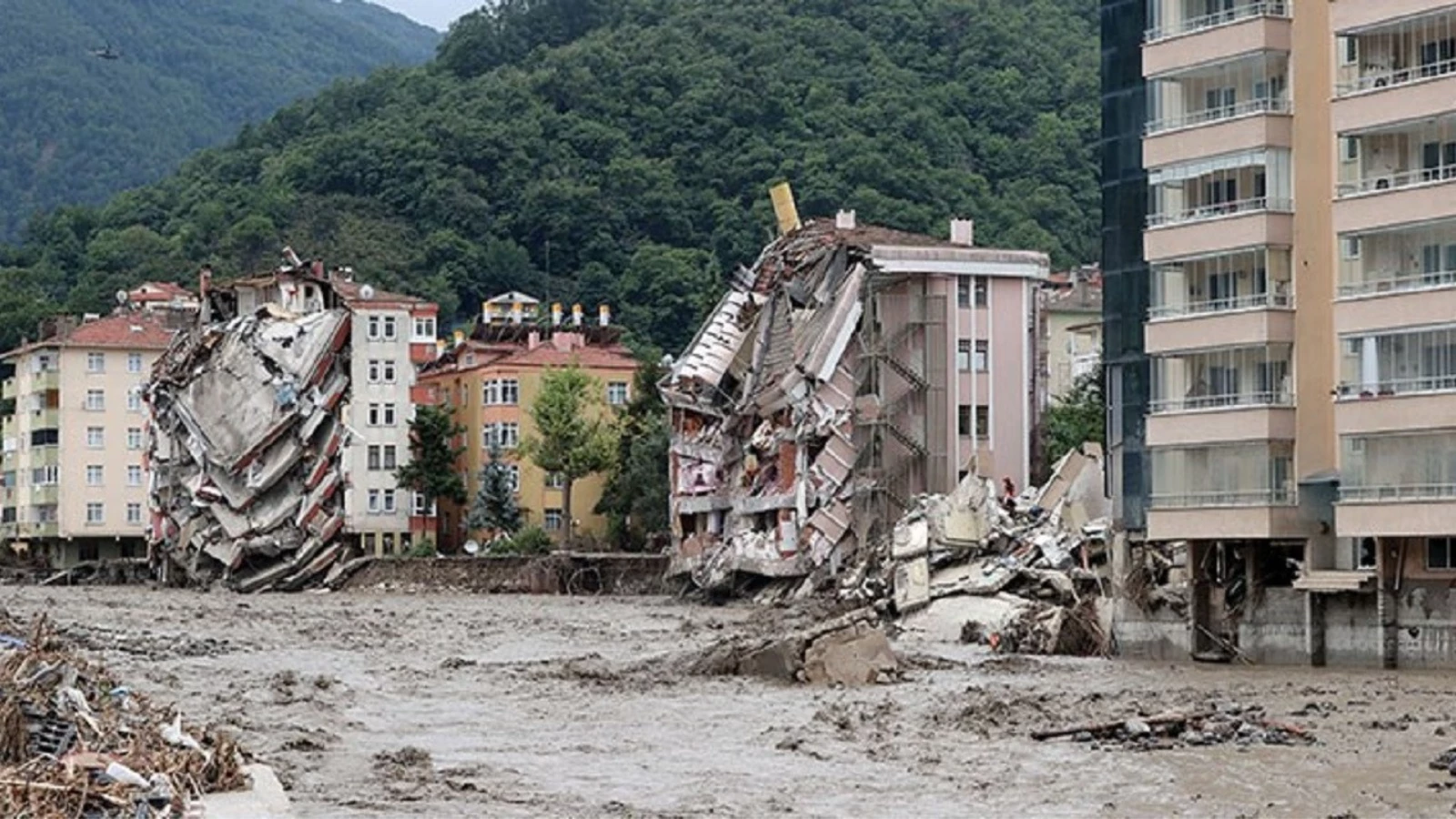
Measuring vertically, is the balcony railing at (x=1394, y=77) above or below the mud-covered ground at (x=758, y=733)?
above

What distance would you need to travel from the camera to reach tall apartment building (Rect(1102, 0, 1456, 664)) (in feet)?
186

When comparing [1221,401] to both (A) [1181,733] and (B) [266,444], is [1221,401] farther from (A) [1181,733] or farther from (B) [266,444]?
(B) [266,444]

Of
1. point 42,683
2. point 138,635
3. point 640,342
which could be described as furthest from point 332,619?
point 640,342

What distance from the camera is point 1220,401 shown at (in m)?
62.2

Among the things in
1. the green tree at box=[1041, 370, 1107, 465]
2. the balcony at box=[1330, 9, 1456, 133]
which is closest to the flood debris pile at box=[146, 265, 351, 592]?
the green tree at box=[1041, 370, 1107, 465]

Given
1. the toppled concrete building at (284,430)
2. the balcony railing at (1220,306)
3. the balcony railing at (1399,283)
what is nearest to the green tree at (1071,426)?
the toppled concrete building at (284,430)

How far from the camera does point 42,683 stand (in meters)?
Answer: 35.2

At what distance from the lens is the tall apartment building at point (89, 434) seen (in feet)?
539

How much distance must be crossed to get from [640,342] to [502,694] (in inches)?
4823

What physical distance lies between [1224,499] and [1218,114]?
29.4 ft

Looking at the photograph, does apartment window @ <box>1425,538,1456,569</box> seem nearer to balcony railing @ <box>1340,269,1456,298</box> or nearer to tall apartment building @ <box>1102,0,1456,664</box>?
tall apartment building @ <box>1102,0,1456,664</box>

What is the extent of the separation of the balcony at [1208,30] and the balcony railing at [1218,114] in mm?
1153

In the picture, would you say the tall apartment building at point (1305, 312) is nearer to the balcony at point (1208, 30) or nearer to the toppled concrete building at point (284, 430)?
the balcony at point (1208, 30)

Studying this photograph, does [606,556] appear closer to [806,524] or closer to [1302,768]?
[806,524]
